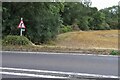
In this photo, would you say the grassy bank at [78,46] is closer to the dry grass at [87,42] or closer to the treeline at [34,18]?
the dry grass at [87,42]

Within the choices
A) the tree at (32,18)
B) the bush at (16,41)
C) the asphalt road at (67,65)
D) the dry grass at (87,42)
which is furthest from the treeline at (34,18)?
the asphalt road at (67,65)

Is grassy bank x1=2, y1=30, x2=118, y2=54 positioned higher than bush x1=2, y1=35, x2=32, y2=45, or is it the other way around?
bush x1=2, y1=35, x2=32, y2=45

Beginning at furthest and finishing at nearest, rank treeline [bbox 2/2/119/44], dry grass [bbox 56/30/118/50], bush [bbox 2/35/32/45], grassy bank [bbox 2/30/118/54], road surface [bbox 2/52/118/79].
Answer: dry grass [bbox 56/30/118/50] → treeline [bbox 2/2/119/44] → bush [bbox 2/35/32/45] → grassy bank [bbox 2/30/118/54] → road surface [bbox 2/52/118/79]

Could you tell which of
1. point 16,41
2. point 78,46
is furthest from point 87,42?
point 16,41

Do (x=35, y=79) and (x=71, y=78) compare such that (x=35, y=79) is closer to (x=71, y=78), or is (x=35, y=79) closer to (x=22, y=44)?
(x=71, y=78)

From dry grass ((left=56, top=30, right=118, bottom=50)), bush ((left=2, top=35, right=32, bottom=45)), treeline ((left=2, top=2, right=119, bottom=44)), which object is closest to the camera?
bush ((left=2, top=35, right=32, bottom=45))

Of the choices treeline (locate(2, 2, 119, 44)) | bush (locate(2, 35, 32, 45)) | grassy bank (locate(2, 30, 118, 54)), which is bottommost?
grassy bank (locate(2, 30, 118, 54))

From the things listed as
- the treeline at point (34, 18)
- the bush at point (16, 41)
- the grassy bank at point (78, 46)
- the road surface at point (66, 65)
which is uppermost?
the treeline at point (34, 18)

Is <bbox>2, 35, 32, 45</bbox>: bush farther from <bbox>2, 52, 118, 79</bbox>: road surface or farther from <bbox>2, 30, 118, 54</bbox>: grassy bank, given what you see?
<bbox>2, 52, 118, 79</bbox>: road surface

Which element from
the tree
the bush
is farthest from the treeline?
the bush

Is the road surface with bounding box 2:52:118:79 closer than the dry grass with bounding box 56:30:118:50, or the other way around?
the road surface with bounding box 2:52:118:79

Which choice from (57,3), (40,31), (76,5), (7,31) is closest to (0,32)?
(7,31)

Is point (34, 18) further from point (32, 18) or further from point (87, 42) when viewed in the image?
point (87, 42)

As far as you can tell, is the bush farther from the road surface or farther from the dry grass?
the road surface
